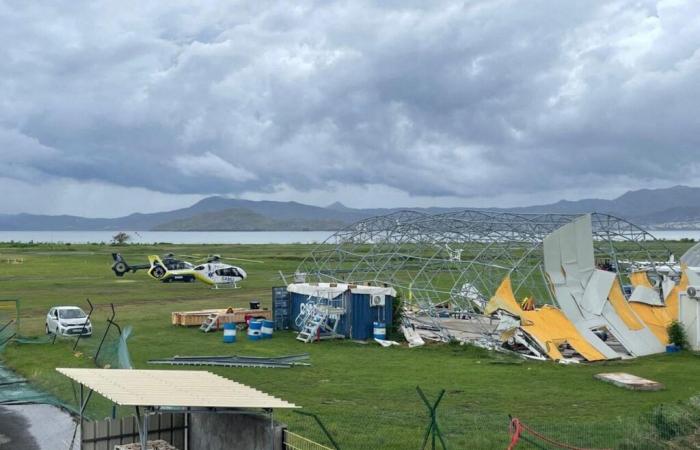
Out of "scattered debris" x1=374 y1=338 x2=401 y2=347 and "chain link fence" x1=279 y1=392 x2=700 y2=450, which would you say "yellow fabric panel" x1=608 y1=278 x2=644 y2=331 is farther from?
"chain link fence" x1=279 y1=392 x2=700 y2=450

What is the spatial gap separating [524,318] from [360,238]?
509 inches

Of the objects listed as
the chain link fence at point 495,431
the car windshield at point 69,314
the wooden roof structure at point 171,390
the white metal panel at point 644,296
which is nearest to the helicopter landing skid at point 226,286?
the car windshield at point 69,314

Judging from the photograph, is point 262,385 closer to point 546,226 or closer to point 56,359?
point 56,359

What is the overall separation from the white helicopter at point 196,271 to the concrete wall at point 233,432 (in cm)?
4011

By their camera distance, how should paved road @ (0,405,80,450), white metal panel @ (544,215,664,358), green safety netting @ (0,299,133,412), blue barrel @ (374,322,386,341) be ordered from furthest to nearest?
1. blue barrel @ (374,322,386,341)
2. white metal panel @ (544,215,664,358)
3. green safety netting @ (0,299,133,412)
4. paved road @ (0,405,80,450)

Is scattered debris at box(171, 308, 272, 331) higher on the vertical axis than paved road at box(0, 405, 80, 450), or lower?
higher

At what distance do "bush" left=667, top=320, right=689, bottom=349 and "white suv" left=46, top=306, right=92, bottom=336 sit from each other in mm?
23335

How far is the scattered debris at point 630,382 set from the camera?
1894cm

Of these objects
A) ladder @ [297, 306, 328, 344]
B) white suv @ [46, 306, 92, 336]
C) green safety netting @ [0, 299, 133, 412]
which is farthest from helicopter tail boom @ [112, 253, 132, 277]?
ladder @ [297, 306, 328, 344]

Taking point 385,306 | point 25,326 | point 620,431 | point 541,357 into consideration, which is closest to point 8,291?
point 25,326

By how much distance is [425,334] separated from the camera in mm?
28953

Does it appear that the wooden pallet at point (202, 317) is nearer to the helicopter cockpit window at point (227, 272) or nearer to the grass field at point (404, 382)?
the grass field at point (404, 382)

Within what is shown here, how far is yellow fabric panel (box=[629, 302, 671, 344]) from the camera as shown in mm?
27172

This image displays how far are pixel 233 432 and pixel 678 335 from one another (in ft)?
70.1
